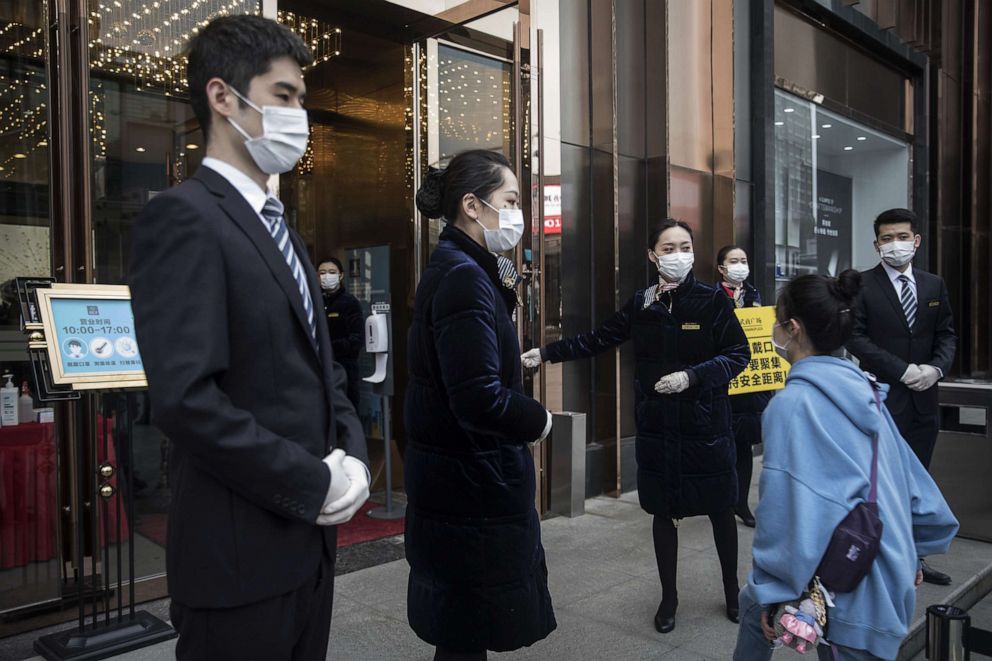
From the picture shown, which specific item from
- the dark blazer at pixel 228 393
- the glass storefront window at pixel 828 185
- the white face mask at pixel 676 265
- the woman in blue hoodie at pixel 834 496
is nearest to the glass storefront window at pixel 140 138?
the white face mask at pixel 676 265

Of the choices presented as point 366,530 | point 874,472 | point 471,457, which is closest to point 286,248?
point 471,457

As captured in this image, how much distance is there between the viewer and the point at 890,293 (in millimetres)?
4621

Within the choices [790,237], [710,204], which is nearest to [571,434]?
[710,204]

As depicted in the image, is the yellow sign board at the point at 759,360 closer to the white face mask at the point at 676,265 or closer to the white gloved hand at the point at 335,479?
the white face mask at the point at 676,265

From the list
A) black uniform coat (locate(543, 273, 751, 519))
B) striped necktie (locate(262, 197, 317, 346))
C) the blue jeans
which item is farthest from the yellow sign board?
striped necktie (locate(262, 197, 317, 346))

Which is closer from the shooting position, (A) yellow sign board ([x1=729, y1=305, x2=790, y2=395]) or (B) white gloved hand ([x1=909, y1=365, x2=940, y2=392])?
(B) white gloved hand ([x1=909, y1=365, x2=940, y2=392])

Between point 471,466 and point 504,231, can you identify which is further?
point 504,231

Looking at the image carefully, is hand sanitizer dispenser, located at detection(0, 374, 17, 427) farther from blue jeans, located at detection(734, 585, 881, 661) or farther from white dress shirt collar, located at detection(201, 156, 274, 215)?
blue jeans, located at detection(734, 585, 881, 661)

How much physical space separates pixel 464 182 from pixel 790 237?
8129mm

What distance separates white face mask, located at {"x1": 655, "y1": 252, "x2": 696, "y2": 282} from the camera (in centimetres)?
385

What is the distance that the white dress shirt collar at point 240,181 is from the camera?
64.1 inches

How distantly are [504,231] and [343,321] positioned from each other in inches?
159

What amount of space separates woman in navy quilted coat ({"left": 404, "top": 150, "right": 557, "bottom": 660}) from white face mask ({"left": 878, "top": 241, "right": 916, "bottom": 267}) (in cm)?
306

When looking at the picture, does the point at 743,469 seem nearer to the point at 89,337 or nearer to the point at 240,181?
the point at 89,337
